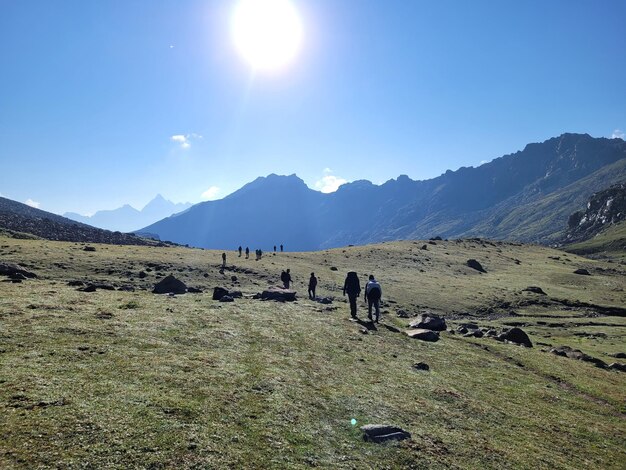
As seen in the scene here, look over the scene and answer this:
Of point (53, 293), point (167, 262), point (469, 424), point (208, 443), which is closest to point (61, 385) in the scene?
point (208, 443)

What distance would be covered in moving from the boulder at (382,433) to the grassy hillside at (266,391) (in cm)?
39

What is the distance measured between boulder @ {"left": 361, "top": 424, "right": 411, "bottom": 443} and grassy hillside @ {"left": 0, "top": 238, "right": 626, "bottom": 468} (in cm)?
39

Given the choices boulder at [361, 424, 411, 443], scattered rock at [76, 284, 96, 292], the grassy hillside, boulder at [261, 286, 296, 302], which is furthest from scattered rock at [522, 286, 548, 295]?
scattered rock at [76, 284, 96, 292]

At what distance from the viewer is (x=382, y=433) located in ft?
49.5

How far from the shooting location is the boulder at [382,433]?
14.8 m

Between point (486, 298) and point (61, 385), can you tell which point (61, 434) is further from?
point (486, 298)

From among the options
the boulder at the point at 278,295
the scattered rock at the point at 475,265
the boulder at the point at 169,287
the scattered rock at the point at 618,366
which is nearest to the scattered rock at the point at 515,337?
the scattered rock at the point at 618,366

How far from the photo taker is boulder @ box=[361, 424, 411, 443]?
582 inches

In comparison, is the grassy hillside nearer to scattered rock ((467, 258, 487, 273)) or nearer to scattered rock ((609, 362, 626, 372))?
scattered rock ((609, 362, 626, 372))

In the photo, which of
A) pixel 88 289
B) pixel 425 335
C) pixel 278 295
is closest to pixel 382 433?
pixel 425 335

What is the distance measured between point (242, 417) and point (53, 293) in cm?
2586

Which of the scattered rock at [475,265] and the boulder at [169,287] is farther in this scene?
the scattered rock at [475,265]

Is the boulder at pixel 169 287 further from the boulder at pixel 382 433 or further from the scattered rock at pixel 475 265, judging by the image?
the scattered rock at pixel 475 265

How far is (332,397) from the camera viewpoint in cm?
1816
